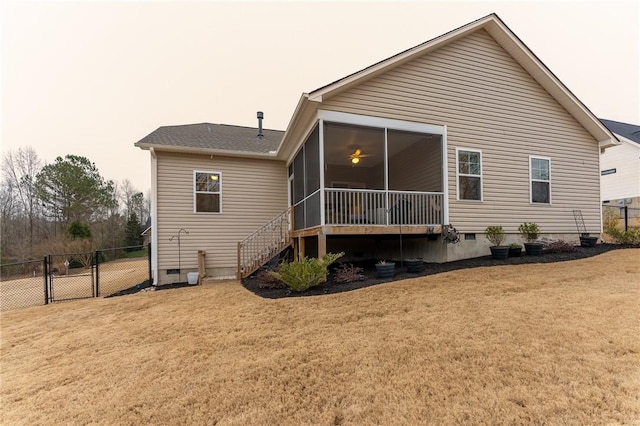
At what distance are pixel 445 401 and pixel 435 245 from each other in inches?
252

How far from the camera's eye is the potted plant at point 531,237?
8.02 metres

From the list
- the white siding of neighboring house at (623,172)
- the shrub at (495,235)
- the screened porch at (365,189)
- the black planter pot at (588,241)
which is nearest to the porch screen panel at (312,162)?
the screened porch at (365,189)

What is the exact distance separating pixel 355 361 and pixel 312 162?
19.1 ft

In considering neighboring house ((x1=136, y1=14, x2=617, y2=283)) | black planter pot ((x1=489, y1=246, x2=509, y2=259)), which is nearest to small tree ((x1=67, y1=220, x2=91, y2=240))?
neighboring house ((x1=136, y1=14, x2=617, y2=283))

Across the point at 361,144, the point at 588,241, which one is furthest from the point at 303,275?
the point at 588,241

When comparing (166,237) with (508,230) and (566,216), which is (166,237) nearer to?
(508,230)

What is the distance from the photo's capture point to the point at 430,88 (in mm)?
8156

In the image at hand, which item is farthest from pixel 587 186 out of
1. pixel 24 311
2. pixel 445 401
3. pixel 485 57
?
pixel 24 311

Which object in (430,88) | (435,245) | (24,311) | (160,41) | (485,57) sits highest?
(160,41)

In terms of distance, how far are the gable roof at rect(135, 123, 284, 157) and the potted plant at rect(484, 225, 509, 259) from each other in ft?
24.2

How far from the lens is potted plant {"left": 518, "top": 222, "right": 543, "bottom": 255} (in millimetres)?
8016

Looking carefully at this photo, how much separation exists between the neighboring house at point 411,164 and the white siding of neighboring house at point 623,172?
10300 mm

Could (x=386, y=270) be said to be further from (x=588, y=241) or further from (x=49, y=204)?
(x=49, y=204)

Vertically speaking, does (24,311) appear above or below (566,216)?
below
